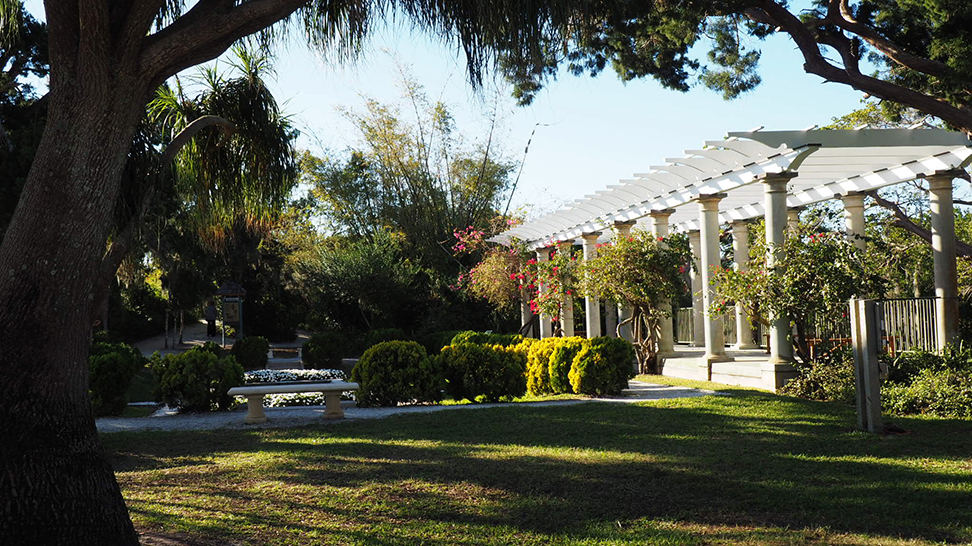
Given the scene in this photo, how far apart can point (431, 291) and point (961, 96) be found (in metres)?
17.2

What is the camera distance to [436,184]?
101 feet

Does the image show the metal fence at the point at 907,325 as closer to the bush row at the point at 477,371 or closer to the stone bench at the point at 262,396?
the bush row at the point at 477,371

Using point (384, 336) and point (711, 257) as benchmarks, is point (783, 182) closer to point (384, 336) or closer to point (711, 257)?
point (711, 257)

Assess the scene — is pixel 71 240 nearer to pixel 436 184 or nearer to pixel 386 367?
pixel 386 367

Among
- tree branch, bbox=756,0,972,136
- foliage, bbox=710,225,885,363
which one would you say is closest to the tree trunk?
tree branch, bbox=756,0,972,136

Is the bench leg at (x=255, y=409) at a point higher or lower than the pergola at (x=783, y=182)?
lower

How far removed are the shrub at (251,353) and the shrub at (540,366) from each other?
9315 mm

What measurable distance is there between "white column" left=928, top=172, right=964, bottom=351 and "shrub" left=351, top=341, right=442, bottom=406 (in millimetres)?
7556

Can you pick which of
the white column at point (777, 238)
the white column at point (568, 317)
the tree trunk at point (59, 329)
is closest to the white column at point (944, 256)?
the white column at point (777, 238)

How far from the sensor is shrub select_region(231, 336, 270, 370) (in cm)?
2036

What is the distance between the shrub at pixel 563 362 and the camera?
495 inches

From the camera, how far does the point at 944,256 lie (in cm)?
1231

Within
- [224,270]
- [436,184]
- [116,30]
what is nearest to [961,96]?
[116,30]

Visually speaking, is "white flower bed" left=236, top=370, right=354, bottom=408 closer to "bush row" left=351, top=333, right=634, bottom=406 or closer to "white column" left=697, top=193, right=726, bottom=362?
"bush row" left=351, top=333, right=634, bottom=406
